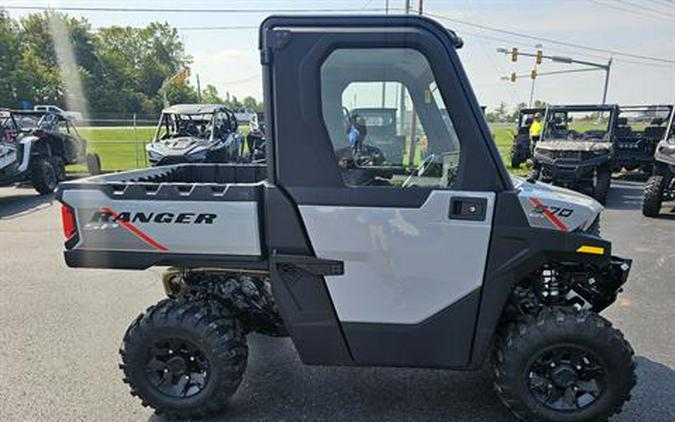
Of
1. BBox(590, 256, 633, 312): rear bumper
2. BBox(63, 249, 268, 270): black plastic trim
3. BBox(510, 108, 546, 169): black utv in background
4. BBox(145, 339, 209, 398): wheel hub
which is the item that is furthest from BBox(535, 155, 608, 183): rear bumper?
BBox(145, 339, 209, 398): wheel hub

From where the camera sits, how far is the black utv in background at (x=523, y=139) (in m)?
14.3

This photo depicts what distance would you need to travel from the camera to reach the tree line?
2133 inches

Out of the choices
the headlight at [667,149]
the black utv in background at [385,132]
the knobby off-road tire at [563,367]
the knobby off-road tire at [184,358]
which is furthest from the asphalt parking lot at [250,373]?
the headlight at [667,149]

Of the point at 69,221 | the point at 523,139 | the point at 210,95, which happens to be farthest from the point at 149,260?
the point at 210,95

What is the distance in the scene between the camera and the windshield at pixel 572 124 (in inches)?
431

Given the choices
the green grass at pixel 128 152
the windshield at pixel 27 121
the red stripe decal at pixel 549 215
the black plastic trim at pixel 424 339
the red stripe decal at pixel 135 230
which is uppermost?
the windshield at pixel 27 121

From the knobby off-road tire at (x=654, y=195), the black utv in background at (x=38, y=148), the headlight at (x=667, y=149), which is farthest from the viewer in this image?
the black utv in background at (x=38, y=148)

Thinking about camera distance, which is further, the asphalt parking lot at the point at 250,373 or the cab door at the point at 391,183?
the asphalt parking lot at the point at 250,373

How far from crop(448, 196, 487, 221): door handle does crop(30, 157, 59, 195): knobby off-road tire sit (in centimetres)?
1142

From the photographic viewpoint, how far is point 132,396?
301 cm

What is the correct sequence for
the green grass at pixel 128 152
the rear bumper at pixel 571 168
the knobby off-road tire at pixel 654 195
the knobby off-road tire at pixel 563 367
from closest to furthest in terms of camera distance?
the knobby off-road tire at pixel 563 367, the knobby off-road tire at pixel 654 195, the rear bumper at pixel 571 168, the green grass at pixel 128 152

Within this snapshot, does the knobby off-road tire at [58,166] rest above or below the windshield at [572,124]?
below

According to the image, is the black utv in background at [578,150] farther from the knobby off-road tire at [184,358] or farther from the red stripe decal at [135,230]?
the red stripe decal at [135,230]

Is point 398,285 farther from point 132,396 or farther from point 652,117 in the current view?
point 652,117
